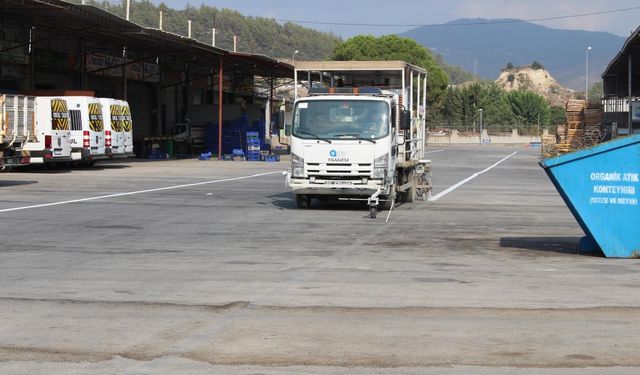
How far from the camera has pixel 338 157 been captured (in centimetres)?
2091

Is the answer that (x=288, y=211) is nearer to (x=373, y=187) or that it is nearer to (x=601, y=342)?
(x=373, y=187)

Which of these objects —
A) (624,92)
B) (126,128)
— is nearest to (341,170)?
(126,128)

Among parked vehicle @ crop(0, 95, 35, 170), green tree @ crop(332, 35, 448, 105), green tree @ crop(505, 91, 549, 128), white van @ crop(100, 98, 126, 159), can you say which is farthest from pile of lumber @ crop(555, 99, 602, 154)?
green tree @ crop(505, 91, 549, 128)

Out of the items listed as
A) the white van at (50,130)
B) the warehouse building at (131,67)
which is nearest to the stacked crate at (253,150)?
the warehouse building at (131,67)

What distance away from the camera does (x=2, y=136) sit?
26.5 metres

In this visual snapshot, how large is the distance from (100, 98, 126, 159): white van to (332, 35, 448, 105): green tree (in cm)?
6896

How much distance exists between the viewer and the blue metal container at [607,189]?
44.0 feet

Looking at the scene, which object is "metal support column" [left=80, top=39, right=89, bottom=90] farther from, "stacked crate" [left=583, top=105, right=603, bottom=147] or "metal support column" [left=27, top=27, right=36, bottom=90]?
"stacked crate" [left=583, top=105, right=603, bottom=147]

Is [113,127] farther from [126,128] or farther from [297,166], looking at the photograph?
[297,166]

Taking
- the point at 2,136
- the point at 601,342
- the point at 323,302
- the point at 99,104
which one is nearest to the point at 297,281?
the point at 323,302

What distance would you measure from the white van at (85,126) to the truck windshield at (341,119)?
56.8 feet

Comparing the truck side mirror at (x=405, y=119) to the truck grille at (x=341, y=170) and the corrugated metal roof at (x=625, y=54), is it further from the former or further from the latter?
the corrugated metal roof at (x=625, y=54)

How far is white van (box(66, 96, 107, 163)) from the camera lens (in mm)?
36625

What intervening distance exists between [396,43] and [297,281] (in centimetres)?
10132
